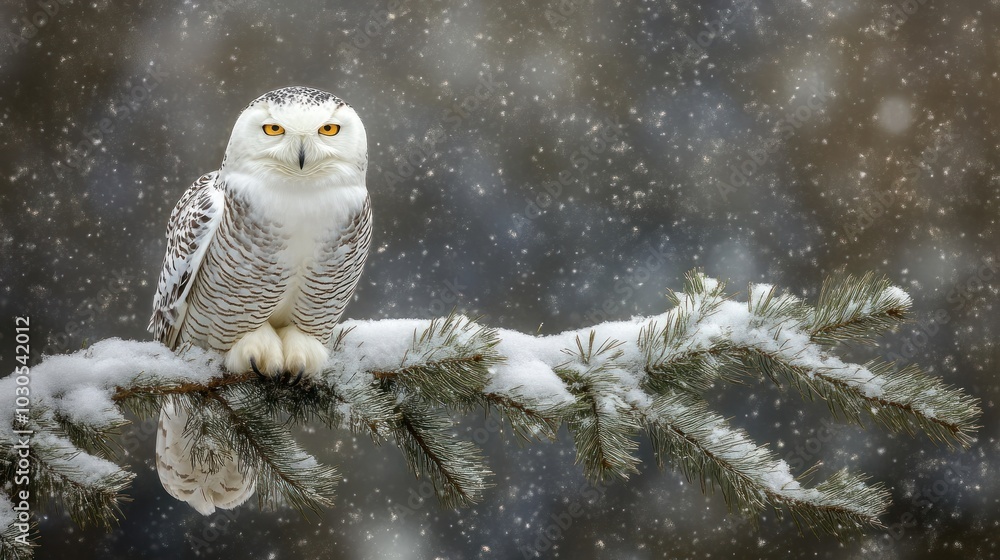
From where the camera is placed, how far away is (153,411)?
104 centimetres

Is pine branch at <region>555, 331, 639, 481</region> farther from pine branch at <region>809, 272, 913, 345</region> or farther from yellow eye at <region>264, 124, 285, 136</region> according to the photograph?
yellow eye at <region>264, 124, 285, 136</region>

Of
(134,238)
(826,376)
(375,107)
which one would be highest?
(375,107)

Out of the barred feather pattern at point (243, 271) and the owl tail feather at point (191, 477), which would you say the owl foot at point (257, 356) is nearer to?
the barred feather pattern at point (243, 271)

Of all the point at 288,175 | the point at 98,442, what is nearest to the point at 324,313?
the point at 288,175

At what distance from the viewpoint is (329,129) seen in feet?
3.95

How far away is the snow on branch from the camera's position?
994mm

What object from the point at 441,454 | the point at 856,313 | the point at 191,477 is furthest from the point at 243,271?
the point at 856,313

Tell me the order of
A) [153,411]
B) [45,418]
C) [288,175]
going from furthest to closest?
[288,175]
[153,411]
[45,418]

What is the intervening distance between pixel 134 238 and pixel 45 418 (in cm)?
199

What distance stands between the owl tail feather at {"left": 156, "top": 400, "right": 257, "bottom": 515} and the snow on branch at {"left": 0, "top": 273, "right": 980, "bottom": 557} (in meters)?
0.34

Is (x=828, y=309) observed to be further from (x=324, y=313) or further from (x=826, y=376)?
(x=324, y=313)

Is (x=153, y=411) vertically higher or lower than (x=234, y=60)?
lower

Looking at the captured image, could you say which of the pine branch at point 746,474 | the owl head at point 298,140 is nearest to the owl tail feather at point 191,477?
the owl head at point 298,140

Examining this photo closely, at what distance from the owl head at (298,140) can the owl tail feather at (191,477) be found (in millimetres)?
565
